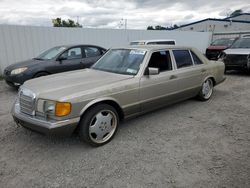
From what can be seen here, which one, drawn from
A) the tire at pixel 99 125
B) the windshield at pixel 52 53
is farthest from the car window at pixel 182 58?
the windshield at pixel 52 53

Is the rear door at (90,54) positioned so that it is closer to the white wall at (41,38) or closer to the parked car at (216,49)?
the white wall at (41,38)

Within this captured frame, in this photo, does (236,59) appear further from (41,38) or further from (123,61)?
(41,38)

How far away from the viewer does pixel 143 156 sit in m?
3.19

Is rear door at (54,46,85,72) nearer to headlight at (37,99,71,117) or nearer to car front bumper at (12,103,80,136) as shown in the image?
car front bumper at (12,103,80,136)

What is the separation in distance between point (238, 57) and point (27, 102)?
898 centimetres

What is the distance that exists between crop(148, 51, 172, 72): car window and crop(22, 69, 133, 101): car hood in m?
0.70

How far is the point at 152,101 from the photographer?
418 cm

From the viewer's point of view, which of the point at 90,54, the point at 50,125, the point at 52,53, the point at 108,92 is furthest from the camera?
the point at 90,54

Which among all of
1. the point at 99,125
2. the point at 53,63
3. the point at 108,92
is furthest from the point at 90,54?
the point at 99,125

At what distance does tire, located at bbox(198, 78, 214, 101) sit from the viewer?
5.63 metres

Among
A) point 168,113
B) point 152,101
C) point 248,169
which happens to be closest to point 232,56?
point 168,113

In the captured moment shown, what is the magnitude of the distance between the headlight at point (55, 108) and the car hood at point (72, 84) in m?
0.07

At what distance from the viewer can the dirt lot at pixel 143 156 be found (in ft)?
8.82

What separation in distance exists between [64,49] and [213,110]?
5223 millimetres
